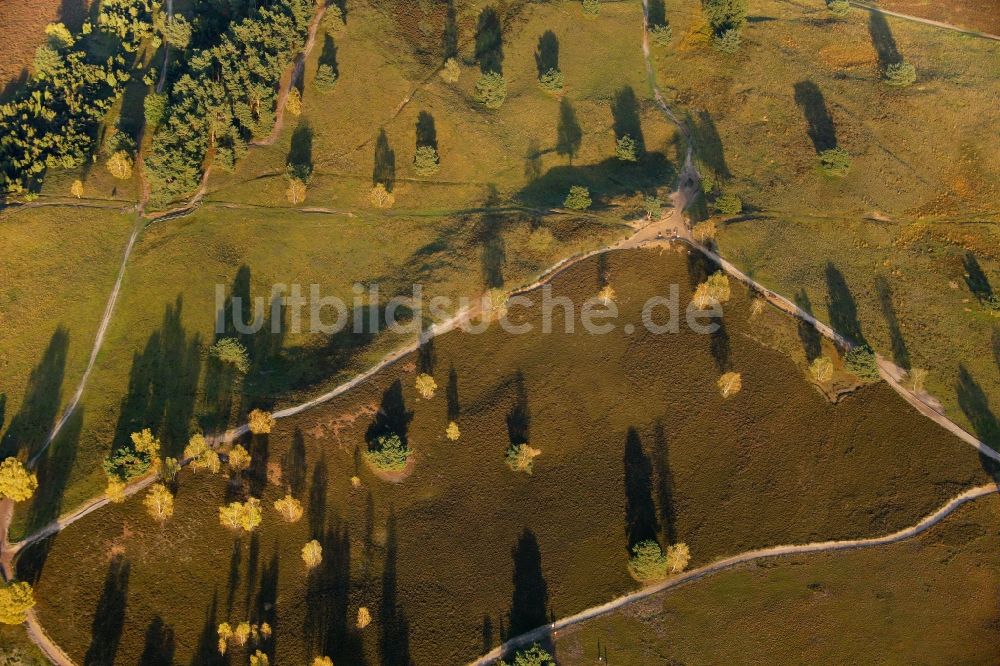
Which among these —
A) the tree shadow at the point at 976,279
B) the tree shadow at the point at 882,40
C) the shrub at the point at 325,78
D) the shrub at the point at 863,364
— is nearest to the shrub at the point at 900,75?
the tree shadow at the point at 882,40

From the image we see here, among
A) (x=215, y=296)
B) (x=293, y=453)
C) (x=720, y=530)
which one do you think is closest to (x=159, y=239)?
(x=215, y=296)

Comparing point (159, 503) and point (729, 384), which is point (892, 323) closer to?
point (729, 384)

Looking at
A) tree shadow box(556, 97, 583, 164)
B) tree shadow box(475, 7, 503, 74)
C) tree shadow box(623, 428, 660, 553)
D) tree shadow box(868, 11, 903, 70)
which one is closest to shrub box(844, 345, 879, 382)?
tree shadow box(623, 428, 660, 553)

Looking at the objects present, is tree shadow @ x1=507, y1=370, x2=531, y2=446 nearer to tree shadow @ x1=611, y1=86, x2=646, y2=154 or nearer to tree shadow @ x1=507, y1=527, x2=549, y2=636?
tree shadow @ x1=507, y1=527, x2=549, y2=636

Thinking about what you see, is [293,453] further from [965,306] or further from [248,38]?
[965,306]

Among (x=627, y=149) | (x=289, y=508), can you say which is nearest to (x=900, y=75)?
(x=627, y=149)

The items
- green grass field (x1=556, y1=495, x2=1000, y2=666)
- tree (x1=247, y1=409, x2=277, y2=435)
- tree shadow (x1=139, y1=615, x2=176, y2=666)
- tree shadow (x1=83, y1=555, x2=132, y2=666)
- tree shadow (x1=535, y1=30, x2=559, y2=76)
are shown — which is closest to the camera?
tree shadow (x1=83, y1=555, x2=132, y2=666)
